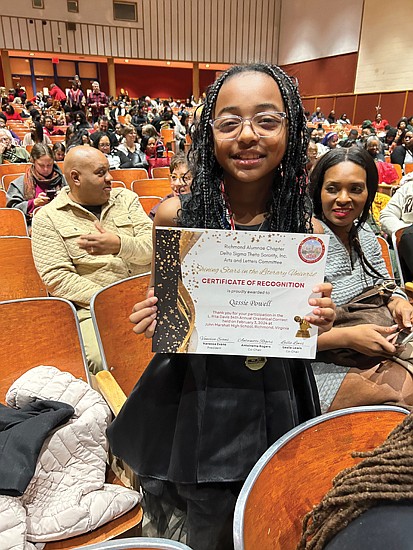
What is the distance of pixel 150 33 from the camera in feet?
54.3

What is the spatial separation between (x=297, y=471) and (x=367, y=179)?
46.0 inches

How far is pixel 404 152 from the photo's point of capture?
6.20 metres

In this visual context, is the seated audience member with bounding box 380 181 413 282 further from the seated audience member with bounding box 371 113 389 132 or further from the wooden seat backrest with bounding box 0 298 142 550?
the seated audience member with bounding box 371 113 389 132

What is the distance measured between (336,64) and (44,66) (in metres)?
12.6

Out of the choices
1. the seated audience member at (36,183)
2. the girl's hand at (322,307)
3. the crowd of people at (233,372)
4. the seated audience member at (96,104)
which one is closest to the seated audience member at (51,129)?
the seated audience member at (96,104)

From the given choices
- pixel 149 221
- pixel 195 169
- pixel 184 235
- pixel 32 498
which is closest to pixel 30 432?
pixel 32 498

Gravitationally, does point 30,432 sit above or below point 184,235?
below

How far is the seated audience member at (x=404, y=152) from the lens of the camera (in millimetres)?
6150

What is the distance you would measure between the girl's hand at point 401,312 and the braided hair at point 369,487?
0.91 m

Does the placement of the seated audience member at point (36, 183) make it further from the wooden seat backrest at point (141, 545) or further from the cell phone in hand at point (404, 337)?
the wooden seat backrest at point (141, 545)

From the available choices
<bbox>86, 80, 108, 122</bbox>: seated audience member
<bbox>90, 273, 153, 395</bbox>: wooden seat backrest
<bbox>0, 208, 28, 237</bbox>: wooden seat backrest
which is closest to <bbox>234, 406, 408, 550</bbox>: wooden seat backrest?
<bbox>90, 273, 153, 395</bbox>: wooden seat backrest

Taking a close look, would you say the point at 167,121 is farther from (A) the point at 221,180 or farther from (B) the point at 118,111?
(A) the point at 221,180

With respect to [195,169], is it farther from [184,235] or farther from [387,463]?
[387,463]

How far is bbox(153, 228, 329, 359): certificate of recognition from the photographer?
809 mm
